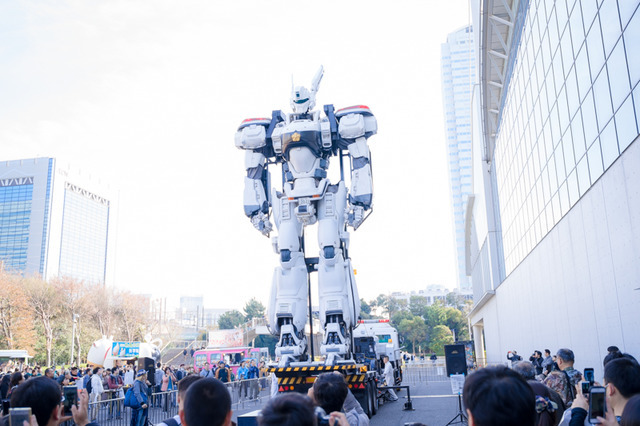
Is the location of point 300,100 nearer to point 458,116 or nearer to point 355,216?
point 355,216

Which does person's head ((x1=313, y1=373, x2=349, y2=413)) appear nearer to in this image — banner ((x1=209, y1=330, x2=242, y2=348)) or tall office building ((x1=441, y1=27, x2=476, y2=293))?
banner ((x1=209, y1=330, x2=242, y2=348))

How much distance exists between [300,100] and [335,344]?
640cm

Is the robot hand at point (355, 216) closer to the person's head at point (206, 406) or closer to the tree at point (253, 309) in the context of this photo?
the person's head at point (206, 406)

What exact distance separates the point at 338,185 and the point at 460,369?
23.3 feet

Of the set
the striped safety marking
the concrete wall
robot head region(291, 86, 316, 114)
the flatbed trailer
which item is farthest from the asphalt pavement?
robot head region(291, 86, 316, 114)

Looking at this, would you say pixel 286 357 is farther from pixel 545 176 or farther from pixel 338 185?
pixel 545 176

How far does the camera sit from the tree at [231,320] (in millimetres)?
84250

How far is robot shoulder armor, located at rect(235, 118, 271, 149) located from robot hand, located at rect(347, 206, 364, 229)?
300cm

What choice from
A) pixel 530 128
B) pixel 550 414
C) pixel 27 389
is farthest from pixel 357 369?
pixel 530 128

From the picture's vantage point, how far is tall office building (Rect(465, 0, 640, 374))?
10.8 m

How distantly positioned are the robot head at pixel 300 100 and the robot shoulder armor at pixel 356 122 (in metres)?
0.86

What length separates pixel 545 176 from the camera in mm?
18609

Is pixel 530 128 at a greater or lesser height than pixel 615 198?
greater

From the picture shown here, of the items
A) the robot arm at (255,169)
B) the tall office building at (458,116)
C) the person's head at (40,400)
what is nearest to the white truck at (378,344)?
the robot arm at (255,169)
